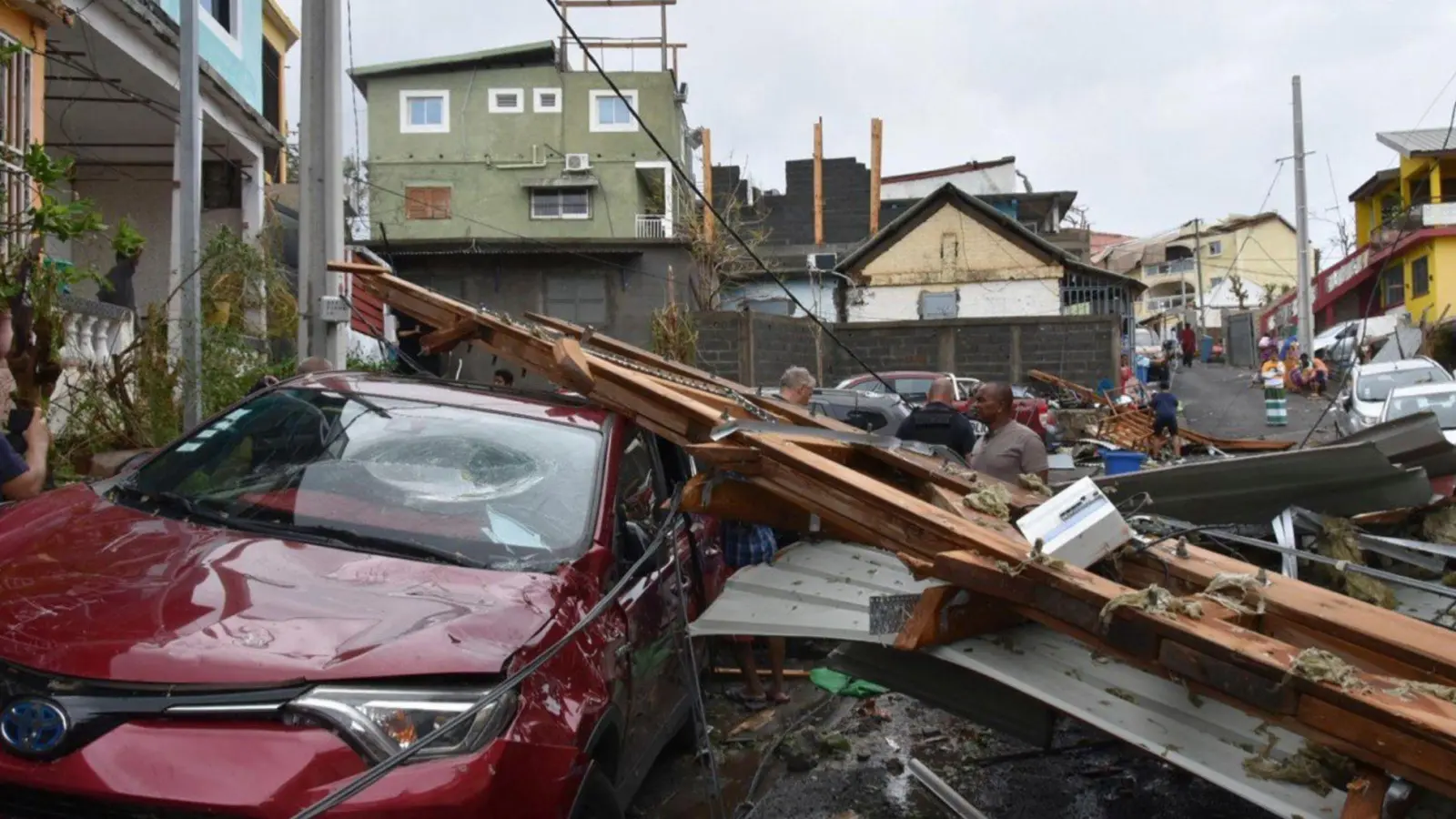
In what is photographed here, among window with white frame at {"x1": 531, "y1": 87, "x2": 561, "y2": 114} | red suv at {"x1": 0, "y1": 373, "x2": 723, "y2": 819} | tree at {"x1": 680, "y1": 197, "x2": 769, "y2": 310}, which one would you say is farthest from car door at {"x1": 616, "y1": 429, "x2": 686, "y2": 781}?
window with white frame at {"x1": 531, "y1": 87, "x2": 561, "y2": 114}

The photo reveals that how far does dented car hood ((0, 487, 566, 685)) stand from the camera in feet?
8.40

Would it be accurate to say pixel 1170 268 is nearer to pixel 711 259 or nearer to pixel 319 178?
pixel 711 259

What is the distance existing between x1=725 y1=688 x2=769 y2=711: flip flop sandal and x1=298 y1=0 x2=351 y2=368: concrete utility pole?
3.87 meters

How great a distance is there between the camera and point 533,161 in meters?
39.5

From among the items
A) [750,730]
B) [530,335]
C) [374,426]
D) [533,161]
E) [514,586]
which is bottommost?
[750,730]

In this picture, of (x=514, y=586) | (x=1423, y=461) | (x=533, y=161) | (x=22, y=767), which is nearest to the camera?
(x=22, y=767)

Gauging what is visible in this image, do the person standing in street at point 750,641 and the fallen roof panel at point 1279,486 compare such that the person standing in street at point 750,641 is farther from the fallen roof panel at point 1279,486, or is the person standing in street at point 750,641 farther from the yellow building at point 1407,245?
the yellow building at point 1407,245

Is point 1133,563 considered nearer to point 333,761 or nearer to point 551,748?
point 551,748

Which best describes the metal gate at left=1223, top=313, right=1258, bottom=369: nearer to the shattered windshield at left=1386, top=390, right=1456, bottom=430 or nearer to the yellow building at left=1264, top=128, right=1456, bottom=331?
the yellow building at left=1264, top=128, right=1456, bottom=331

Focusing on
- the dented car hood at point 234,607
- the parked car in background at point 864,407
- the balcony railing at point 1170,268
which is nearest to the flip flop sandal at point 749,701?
the dented car hood at point 234,607

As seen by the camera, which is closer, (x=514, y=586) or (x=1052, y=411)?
(x=514, y=586)

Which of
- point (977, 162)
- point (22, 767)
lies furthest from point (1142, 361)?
point (22, 767)

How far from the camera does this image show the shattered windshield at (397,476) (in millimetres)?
3588

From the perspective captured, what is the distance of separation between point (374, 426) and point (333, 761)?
1992 mm
